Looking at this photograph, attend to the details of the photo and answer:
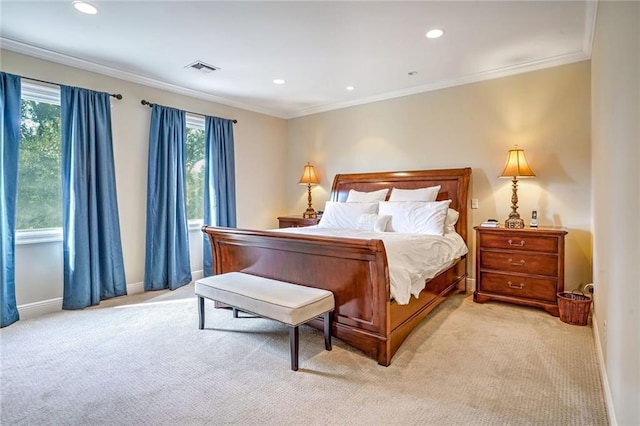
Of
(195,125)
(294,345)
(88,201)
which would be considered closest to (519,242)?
(294,345)

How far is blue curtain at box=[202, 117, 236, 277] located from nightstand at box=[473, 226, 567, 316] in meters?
3.47

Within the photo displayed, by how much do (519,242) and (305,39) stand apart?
295cm

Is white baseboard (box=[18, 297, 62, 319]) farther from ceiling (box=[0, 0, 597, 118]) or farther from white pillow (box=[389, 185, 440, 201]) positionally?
white pillow (box=[389, 185, 440, 201])

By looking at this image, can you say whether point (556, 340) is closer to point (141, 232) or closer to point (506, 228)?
point (506, 228)

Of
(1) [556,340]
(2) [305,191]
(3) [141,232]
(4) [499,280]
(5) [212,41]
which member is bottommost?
(1) [556,340]

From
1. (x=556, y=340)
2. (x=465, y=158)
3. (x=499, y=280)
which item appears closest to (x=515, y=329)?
(x=556, y=340)

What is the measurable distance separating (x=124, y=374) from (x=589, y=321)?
391cm

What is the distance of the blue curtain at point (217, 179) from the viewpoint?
498 centimetres

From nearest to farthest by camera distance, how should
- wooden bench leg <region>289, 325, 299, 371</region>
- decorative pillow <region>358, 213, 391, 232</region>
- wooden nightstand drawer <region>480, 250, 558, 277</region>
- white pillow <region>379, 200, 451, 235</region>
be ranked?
1. wooden bench leg <region>289, 325, 299, 371</region>
2. wooden nightstand drawer <region>480, 250, 558, 277</region>
3. white pillow <region>379, 200, 451, 235</region>
4. decorative pillow <region>358, 213, 391, 232</region>

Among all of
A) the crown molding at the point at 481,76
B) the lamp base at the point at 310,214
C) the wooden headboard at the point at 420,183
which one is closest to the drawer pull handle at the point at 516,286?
the wooden headboard at the point at 420,183

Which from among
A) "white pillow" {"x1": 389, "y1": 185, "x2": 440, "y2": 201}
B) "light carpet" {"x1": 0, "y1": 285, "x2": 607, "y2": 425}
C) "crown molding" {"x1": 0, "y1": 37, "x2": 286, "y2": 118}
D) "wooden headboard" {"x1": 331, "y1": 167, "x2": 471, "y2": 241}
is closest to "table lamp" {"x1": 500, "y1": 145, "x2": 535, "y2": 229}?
"wooden headboard" {"x1": 331, "y1": 167, "x2": 471, "y2": 241}

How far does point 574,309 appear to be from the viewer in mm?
3086

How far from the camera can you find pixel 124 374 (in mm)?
2309

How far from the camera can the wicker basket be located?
3.05 meters
